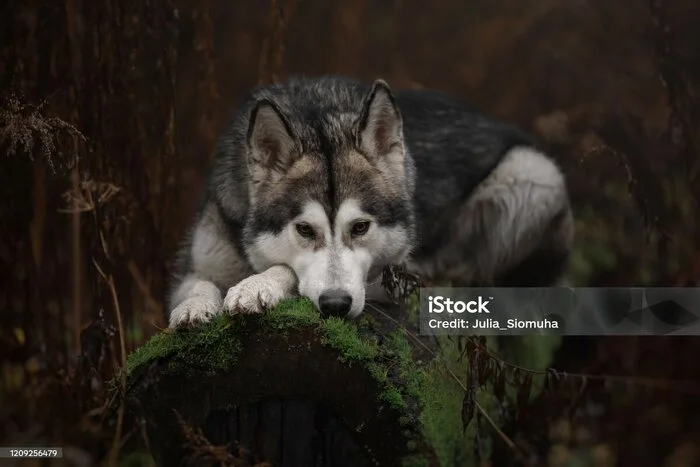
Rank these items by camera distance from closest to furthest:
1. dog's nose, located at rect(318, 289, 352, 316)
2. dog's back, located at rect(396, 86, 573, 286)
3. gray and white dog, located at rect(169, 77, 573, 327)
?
1. dog's nose, located at rect(318, 289, 352, 316)
2. gray and white dog, located at rect(169, 77, 573, 327)
3. dog's back, located at rect(396, 86, 573, 286)

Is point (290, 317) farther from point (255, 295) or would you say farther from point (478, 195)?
point (478, 195)

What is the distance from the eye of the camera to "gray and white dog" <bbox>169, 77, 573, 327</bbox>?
227 centimetres

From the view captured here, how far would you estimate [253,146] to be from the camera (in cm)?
239

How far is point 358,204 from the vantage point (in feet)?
7.64

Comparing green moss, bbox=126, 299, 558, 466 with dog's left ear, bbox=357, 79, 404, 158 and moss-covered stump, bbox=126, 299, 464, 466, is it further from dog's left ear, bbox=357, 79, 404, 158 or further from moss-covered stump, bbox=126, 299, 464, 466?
dog's left ear, bbox=357, 79, 404, 158

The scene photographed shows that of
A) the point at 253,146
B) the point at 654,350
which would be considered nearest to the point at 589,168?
the point at 654,350

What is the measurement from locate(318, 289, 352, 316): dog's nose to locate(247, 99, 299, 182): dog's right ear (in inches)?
16.4

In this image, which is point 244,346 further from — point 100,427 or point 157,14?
point 157,14

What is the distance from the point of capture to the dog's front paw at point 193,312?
87.4 inches

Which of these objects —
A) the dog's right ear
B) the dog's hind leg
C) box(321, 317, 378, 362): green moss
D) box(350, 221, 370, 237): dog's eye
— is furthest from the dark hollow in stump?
the dog's hind leg

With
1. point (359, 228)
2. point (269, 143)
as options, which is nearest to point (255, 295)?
point (359, 228)

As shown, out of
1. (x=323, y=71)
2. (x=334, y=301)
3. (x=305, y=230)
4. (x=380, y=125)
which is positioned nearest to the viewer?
(x=334, y=301)

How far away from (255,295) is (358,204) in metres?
0.37

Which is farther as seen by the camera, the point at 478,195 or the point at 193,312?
the point at 478,195
